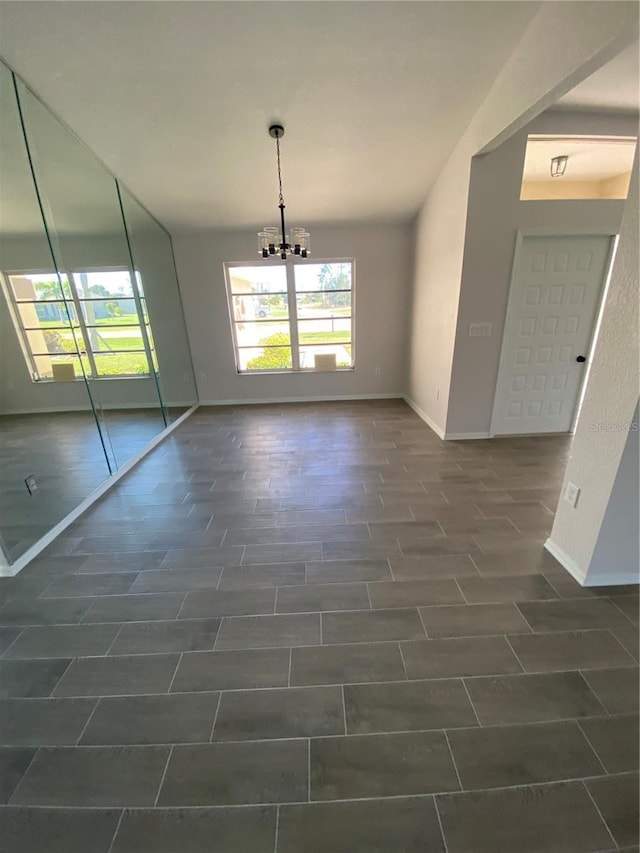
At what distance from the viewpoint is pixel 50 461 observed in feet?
9.57

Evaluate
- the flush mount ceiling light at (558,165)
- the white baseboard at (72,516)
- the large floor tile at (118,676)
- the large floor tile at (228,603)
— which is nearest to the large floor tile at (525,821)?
the large floor tile at (228,603)

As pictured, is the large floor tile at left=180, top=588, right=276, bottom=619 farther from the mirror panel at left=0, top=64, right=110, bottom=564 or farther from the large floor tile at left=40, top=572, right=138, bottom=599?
the mirror panel at left=0, top=64, right=110, bottom=564

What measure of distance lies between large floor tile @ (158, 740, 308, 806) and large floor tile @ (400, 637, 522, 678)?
55 cm

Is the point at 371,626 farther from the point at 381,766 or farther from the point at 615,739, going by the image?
the point at 615,739

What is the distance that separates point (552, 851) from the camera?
894 millimetres

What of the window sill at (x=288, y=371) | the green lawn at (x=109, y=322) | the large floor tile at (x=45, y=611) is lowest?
the large floor tile at (x=45, y=611)

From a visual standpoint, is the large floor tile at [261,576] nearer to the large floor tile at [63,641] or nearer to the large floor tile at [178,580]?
the large floor tile at [178,580]

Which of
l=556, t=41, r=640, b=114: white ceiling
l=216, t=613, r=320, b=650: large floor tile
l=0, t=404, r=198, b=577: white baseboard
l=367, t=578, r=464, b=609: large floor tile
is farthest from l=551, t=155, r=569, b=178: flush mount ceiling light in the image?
l=0, t=404, r=198, b=577: white baseboard

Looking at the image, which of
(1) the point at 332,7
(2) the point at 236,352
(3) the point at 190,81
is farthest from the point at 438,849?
(2) the point at 236,352

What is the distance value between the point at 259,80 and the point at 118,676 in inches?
147

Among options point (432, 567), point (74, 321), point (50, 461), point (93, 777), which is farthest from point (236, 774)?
point (74, 321)

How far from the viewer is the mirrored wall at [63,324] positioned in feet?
7.64

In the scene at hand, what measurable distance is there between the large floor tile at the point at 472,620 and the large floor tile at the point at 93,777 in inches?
46.5

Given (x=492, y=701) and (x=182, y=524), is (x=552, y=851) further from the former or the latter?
(x=182, y=524)
